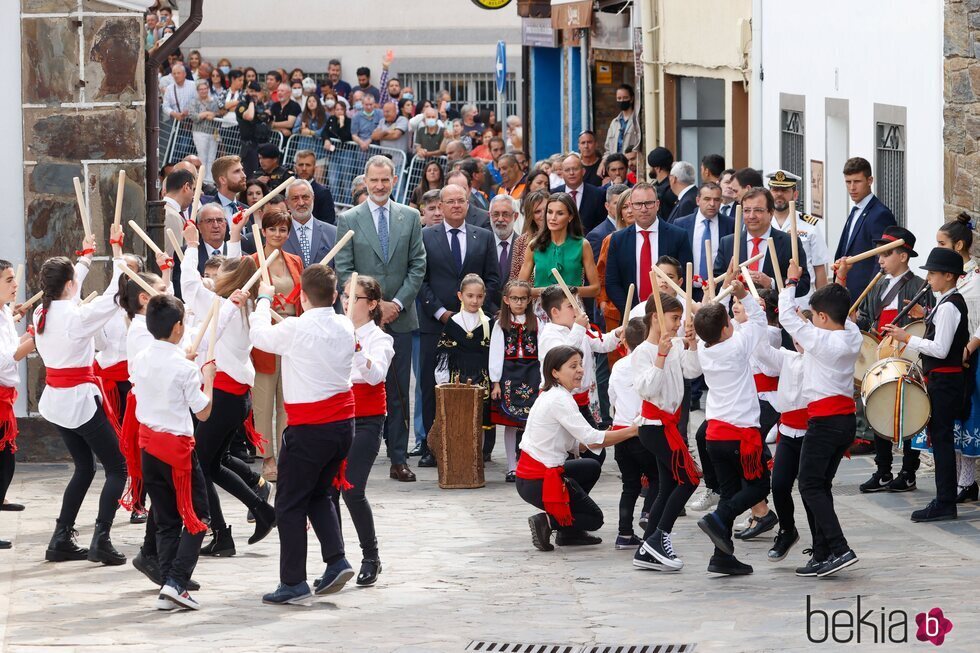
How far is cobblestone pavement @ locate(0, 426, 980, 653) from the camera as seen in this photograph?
7328 millimetres

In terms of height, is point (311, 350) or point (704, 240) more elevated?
point (704, 240)

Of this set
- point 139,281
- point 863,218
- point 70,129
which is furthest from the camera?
point 70,129

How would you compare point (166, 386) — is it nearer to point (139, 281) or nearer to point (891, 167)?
point (139, 281)

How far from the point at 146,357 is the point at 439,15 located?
2965 cm

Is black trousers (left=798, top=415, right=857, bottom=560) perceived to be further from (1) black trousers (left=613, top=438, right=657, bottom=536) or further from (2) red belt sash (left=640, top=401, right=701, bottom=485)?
(1) black trousers (left=613, top=438, right=657, bottom=536)

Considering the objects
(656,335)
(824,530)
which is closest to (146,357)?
(656,335)

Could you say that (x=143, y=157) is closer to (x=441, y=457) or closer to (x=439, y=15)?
(x=441, y=457)

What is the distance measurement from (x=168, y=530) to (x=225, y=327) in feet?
4.79

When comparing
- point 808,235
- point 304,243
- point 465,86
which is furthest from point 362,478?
point 465,86

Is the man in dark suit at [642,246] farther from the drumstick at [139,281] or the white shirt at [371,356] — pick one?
the drumstick at [139,281]

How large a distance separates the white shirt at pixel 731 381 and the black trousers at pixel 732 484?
140 mm

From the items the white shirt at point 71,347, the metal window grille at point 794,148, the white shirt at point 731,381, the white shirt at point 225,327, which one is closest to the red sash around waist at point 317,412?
the white shirt at point 225,327

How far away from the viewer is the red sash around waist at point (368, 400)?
871 cm

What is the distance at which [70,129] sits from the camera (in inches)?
478
